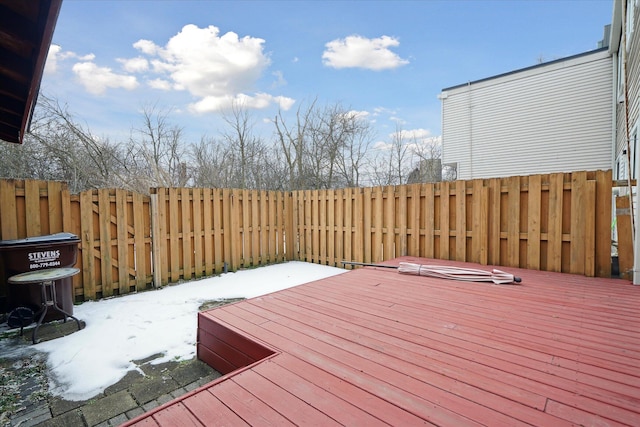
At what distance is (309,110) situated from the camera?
505 inches

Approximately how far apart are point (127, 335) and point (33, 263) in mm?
1461

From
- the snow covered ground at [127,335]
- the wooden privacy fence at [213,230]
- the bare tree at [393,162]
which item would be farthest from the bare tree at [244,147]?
the snow covered ground at [127,335]

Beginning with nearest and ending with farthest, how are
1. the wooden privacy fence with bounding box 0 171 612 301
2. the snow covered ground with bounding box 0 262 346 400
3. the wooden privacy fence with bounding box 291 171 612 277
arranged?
the snow covered ground with bounding box 0 262 346 400 < the wooden privacy fence with bounding box 291 171 612 277 < the wooden privacy fence with bounding box 0 171 612 301

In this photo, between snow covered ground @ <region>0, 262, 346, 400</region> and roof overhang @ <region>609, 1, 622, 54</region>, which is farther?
roof overhang @ <region>609, 1, 622, 54</region>

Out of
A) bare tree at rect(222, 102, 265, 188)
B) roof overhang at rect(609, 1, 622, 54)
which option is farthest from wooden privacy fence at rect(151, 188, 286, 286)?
roof overhang at rect(609, 1, 622, 54)

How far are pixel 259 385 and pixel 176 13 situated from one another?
9553mm

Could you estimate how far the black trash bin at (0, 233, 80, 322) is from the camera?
3.35 meters

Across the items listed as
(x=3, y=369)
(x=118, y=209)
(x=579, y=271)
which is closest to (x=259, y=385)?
(x=3, y=369)

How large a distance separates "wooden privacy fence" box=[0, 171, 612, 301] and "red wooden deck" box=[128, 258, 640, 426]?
1037 mm

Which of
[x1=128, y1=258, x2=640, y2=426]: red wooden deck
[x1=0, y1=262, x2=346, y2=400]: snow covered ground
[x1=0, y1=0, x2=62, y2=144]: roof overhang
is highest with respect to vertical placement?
[x1=0, y1=0, x2=62, y2=144]: roof overhang

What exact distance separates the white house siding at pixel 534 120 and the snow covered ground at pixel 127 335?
9808 millimetres

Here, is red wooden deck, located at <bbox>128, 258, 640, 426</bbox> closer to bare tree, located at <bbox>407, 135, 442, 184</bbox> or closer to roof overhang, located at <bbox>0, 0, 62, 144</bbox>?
roof overhang, located at <bbox>0, 0, 62, 144</bbox>

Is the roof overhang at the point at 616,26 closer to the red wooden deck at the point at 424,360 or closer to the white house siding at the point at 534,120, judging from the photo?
the white house siding at the point at 534,120

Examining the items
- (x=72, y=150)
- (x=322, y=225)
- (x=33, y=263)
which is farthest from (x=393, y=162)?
(x=33, y=263)
